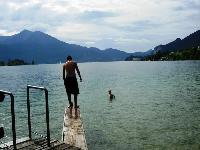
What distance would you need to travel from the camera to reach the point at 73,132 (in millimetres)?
17484

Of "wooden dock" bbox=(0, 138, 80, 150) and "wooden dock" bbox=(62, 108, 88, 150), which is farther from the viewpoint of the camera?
"wooden dock" bbox=(62, 108, 88, 150)

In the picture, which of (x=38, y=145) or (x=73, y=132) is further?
(x=73, y=132)

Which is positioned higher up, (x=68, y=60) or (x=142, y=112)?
(x=68, y=60)

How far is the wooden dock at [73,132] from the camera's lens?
15.7 m

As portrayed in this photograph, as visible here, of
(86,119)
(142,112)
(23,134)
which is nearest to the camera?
(23,134)

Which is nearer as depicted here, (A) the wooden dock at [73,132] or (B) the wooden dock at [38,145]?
(B) the wooden dock at [38,145]

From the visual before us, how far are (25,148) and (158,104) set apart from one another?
31.3 m

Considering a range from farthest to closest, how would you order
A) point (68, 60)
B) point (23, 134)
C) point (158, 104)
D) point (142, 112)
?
point (158, 104)
point (142, 112)
point (23, 134)
point (68, 60)

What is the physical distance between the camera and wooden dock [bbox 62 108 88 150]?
15.7 meters

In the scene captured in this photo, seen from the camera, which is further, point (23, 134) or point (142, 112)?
point (142, 112)

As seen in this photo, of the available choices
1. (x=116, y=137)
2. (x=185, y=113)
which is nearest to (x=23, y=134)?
(x=116, y=137)

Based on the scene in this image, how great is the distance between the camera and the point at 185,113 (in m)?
36.2

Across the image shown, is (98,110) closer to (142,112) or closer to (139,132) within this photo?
(142,112)

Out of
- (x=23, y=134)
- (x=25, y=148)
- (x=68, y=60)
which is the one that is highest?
(x=68, y=60)
